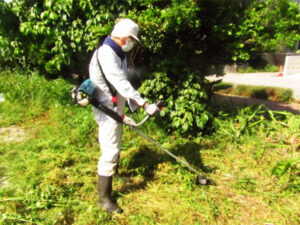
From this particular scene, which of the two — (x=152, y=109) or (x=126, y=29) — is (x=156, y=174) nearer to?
(x=152, y=109)

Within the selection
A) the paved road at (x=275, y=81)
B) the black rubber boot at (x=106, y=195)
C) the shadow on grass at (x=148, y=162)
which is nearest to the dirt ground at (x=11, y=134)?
the shadow on grass at (x=148, y=162)

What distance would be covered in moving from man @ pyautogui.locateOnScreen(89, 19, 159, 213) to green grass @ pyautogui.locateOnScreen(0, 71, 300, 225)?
14.2 inches

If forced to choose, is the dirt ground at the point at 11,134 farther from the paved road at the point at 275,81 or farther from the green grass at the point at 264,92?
the paved road at the point at 275,81

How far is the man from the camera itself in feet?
7.09

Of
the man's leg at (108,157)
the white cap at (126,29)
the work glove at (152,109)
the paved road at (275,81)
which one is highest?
the white cap at (126,29)

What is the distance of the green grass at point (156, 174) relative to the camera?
7.80 feet

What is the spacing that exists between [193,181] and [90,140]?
5.93 feet

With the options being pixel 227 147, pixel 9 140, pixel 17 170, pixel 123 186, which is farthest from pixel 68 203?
pixel 227 147

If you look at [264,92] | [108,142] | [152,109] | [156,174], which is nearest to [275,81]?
[264,92]

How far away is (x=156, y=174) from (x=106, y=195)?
2.66 ft

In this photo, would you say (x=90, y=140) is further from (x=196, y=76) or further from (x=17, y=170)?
(x=196, y=76)

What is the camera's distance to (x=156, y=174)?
3035 mm

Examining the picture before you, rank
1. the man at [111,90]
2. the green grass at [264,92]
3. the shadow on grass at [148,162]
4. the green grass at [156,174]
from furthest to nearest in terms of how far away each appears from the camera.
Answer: the green grass at [264,92], the shadow on grass at [148,162], the green grass at [156,174], the man at [111,90]

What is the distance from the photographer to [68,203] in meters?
2.46
